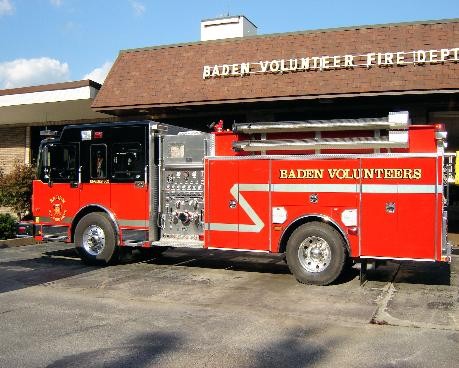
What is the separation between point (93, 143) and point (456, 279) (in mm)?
7442

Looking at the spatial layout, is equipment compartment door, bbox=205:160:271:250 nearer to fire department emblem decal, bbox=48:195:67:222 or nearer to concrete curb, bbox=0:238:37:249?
fire department emblem decal, bbox=48:195:67:222

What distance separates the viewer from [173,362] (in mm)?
5109

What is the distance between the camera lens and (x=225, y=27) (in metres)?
20.2

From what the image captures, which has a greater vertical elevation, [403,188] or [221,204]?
[403,188]

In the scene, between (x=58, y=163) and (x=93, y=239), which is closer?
(x=93, y=239)

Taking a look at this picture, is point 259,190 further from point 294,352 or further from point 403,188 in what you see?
point 294,352

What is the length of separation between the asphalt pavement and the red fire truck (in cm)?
69

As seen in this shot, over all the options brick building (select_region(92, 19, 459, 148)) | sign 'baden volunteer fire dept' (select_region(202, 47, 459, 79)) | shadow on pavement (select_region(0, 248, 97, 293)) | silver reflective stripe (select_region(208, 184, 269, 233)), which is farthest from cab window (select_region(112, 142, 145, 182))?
sign 'baden volunteer fire dept' (select_region(202, 47, 459, 79))

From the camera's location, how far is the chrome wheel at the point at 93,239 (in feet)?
35.4

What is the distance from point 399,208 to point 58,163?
23.3ft

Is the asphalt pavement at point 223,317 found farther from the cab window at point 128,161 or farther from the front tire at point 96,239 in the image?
the cab window at point 128,161

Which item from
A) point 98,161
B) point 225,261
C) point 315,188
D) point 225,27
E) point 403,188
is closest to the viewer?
point 403,188

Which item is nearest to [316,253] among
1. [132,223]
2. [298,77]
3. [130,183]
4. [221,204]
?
[221,204]

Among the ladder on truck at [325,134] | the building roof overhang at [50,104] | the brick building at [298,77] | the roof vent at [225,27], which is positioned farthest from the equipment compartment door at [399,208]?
the roof vent at [225,27]
